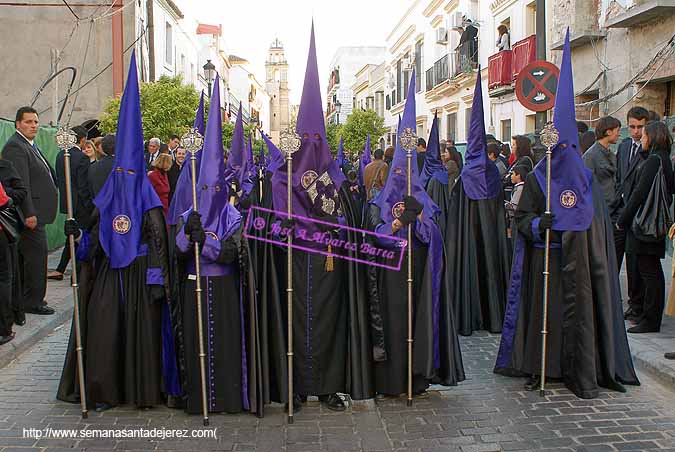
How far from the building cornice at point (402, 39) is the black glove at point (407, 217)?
3092 cm

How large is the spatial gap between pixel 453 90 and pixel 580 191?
22.5 meters

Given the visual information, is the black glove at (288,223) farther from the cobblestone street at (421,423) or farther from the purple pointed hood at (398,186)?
the cobblestone street at (421,423)

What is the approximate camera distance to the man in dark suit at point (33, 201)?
7.54 m

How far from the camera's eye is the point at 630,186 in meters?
7.28

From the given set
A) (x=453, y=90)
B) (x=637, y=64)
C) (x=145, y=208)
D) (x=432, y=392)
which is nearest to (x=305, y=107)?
(x=145, y=208)

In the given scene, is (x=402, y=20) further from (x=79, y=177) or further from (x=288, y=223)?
(x=288, y=223)

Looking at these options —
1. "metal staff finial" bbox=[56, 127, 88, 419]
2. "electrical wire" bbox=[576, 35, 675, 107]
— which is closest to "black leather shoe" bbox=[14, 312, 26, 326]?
"metal staff finial" bbox=[56, 127, 88, 419]

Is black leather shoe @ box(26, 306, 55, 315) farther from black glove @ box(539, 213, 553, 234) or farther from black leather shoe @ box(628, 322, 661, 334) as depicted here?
black leather shoe @ box(628, 322, 661, 334)

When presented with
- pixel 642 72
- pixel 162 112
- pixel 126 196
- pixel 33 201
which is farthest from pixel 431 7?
pixel 126 196

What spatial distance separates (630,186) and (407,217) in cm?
340

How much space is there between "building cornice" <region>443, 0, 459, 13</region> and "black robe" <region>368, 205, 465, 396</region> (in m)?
22.8

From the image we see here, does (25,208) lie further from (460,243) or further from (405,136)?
(460,243)

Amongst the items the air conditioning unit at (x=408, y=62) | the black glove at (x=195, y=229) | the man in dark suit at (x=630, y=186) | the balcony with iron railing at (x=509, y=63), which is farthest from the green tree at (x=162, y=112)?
the air conditioning unit at (x=408, y=62)

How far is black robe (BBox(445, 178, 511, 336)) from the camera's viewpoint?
7.68 metres
